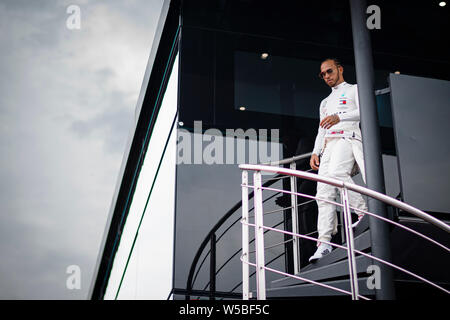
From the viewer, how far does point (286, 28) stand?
659cm

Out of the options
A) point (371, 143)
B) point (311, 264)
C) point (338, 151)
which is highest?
point (338, 151)

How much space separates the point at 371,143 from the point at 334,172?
0.88 meters

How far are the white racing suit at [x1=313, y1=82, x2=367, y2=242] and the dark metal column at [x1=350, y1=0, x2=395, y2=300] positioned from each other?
648mm

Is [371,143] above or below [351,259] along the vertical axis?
above

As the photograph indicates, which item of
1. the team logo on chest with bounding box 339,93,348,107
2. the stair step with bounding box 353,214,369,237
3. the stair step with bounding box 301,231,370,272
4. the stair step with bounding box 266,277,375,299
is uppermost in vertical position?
the team logo on chest with bounding box 339,93,348,107

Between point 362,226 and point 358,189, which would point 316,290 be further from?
point 358,189

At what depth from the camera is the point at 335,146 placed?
4.57 m

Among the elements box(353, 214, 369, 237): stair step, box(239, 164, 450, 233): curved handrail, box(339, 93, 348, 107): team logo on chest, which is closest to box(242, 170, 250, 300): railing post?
box(239, 164, 450, 233): curved handrail

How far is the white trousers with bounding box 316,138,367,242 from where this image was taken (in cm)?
429

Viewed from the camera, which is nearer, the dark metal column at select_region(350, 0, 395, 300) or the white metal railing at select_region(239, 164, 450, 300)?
the white metal railing at select_region(239, 164, 450, 300)

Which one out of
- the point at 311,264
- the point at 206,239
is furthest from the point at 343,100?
the point at 206,239

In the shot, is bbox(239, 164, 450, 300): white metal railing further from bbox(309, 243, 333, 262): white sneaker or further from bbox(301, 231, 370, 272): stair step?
bbox(309, 243, 333, 262): white sneaker

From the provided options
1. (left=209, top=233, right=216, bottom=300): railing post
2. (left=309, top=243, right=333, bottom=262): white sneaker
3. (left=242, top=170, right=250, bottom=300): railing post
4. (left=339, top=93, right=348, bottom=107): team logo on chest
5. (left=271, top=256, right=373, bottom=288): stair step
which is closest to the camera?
(left=242, top=170, right=250, bottom=300): railing post

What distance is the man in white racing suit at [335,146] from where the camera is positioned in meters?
4.29
